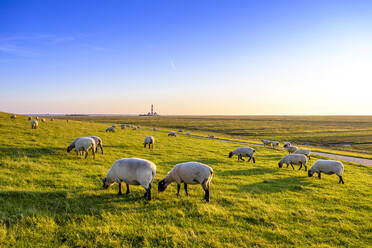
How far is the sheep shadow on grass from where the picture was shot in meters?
12.2

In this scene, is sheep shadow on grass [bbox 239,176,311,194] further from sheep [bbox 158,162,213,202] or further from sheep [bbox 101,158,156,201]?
sheep [bbox 101,158,156,201]

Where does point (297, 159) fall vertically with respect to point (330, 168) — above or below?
below

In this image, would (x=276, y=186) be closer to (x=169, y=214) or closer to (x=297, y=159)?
(x=297, y=159)

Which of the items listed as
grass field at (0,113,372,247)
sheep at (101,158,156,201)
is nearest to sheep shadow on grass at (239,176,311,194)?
grass field at (0,113,372,247)

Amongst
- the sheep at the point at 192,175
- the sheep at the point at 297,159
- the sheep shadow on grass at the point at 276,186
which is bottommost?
the sheep shadow on grass at the point at 276,186

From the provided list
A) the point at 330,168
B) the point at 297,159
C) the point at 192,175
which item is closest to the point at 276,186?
the point at 330,168

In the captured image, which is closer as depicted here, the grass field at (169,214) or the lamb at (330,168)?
the grass field at (169,214)

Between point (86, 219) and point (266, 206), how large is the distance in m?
8.46

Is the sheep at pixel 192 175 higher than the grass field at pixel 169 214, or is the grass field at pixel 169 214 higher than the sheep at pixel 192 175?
the sheep at pixel 192 175

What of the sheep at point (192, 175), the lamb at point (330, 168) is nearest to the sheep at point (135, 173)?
the sheep at point (192, 175)

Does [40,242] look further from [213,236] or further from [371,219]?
[371,219]

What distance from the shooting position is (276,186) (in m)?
13.5

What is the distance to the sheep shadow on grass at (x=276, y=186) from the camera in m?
12.2

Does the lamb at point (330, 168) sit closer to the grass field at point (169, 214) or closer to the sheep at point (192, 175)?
the grass field at point (169, 214)
